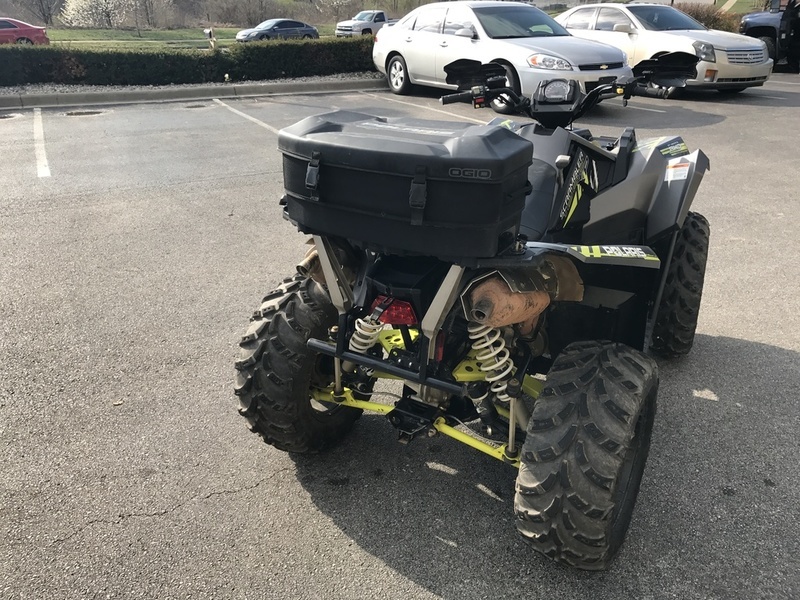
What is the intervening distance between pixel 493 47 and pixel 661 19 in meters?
4.02

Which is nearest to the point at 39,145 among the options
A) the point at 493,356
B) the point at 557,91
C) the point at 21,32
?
the point at 557,91

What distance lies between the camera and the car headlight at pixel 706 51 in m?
11.4

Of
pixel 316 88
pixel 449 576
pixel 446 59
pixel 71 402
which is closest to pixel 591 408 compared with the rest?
pixel 449 576

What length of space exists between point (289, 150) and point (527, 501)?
139 cm

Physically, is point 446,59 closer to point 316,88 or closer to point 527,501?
point 316,88

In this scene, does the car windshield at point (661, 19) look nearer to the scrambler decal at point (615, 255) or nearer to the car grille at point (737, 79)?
the car grille at point (737, 79)

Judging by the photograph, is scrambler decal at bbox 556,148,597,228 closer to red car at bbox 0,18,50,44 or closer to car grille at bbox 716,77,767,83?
car grille at bbox 716,77,767,83

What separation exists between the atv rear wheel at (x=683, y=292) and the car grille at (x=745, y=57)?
9.58 metres

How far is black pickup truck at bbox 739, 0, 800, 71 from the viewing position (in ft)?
50.1

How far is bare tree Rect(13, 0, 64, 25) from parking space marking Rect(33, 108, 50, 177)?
100ft

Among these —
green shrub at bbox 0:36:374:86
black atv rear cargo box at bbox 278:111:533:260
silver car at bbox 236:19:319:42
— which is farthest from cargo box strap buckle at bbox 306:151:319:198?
silver car at bbox 236:19:319:42

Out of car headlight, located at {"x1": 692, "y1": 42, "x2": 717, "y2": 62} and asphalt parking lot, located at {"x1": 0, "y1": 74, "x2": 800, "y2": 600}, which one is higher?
car headlight, located at {"x1": 692, "y1": 42, "x2": 717, "y2": 62}

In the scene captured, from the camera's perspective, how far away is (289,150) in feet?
7.18

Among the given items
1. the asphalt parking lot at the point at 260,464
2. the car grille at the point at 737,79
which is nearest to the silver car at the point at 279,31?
the car grille at the point at 737,79
